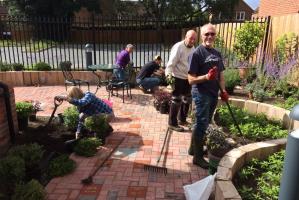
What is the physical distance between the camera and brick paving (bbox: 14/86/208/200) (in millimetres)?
3342

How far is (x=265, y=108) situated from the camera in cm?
555

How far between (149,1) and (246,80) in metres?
26.4

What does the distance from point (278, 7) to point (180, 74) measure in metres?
9.78

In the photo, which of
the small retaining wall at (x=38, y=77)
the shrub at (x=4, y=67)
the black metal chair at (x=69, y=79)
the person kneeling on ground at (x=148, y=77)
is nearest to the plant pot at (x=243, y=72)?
the person kneeling on ground at (x=148, y=77)

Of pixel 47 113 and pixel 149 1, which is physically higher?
pixel 149 1

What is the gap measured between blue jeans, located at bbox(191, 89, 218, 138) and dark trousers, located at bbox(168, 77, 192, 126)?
1362mm

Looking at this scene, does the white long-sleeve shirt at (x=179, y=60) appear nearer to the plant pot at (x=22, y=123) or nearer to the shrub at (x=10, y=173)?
the plant pot at (x=22, y=123)

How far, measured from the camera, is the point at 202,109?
3.66m

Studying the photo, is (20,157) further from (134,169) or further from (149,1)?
(149,1)

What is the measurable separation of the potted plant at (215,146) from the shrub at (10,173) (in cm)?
224

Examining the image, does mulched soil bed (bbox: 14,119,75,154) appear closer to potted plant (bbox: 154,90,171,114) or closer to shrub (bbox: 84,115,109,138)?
shrub (bbox: 84,115,109,138)

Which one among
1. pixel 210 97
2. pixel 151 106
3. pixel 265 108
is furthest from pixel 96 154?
pixel 265 108

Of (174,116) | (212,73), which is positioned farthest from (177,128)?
(212,73)

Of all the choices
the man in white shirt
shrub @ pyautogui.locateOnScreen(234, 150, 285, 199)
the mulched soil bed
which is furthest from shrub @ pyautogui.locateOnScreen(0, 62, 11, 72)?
shrub @ pyautogui.locateOnScreen(234, 150, 285, 199)
